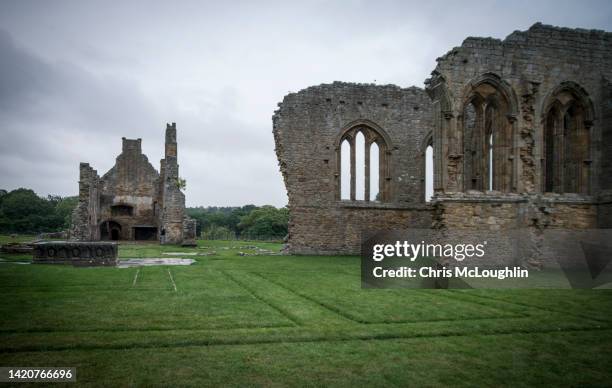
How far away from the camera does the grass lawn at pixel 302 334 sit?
4504 mm

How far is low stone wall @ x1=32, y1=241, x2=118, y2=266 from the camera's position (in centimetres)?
1348

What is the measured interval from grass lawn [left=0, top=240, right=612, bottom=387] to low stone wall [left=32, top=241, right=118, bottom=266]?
3635 millimetres

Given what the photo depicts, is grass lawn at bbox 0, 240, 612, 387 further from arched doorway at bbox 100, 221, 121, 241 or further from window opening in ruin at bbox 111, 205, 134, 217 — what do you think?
arched doorway at bbox 100, 221, 121, 241

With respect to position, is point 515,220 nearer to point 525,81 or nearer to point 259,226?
point 525,81

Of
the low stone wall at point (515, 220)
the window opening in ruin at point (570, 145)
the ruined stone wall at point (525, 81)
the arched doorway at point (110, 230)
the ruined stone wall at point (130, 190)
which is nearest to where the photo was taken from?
the low stone wall at point (515, 220)

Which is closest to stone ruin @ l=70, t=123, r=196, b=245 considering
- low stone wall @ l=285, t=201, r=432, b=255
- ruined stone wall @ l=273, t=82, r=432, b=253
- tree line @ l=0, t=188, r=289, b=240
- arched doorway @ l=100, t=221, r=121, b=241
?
arched doorway @ l=100, t=221, r=121, b=241

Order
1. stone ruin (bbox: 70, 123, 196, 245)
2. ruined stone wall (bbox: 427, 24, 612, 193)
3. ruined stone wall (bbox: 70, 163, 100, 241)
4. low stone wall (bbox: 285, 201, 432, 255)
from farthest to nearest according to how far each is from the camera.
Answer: stone ruin (bbox: 70, 123, 196, 245) < ruined stone wall (bbox: 70, 163, 100, 241) < low stone wall (bbox: 285, 201, 432, 255) < ruined stone wall (bbox: 427, 24, 612, 193)

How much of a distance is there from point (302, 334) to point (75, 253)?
1008cm

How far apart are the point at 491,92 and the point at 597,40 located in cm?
405

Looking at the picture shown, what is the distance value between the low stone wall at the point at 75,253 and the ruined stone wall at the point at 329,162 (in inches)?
321

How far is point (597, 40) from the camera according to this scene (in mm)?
15070

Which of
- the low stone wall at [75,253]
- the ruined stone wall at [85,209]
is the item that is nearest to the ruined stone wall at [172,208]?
the ruined stone wall at [85,209]

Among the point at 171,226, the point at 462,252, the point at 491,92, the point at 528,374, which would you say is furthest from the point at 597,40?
the point at 171,226

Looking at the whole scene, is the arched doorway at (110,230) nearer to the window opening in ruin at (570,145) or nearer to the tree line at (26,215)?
the tree line at (26,215)
